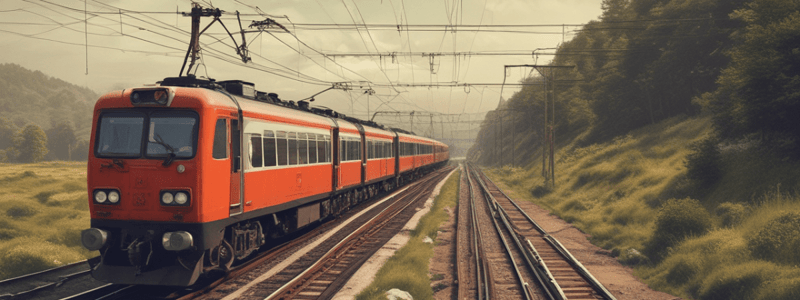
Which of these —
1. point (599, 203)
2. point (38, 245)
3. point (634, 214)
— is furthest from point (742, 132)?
point (38, 245)

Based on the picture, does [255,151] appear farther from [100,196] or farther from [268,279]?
[100,196]

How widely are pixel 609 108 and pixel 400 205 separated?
98.4 ft

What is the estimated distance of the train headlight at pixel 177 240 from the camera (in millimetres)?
8414

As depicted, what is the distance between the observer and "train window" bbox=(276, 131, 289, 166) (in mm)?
12102

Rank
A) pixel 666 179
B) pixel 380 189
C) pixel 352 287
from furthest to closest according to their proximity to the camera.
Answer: pixel 380 189, pixel 666 179, pixel 352 287

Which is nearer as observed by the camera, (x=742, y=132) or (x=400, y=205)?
(x=742, y=132)

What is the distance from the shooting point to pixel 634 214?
19.0 metres

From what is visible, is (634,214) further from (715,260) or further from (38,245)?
(38,245)

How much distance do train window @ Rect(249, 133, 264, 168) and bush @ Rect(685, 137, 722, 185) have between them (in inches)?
655

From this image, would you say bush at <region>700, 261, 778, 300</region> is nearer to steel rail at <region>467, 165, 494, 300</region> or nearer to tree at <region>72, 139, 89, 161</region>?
steel rail at <region>467, 165, 494, 300</region>

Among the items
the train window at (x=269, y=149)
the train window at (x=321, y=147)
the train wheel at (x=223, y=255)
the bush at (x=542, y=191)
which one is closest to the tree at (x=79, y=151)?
the bush at (x=542, y=191)

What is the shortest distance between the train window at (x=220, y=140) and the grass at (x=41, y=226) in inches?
246

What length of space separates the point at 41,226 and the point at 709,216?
22336mm

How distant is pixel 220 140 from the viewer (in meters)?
9.28
